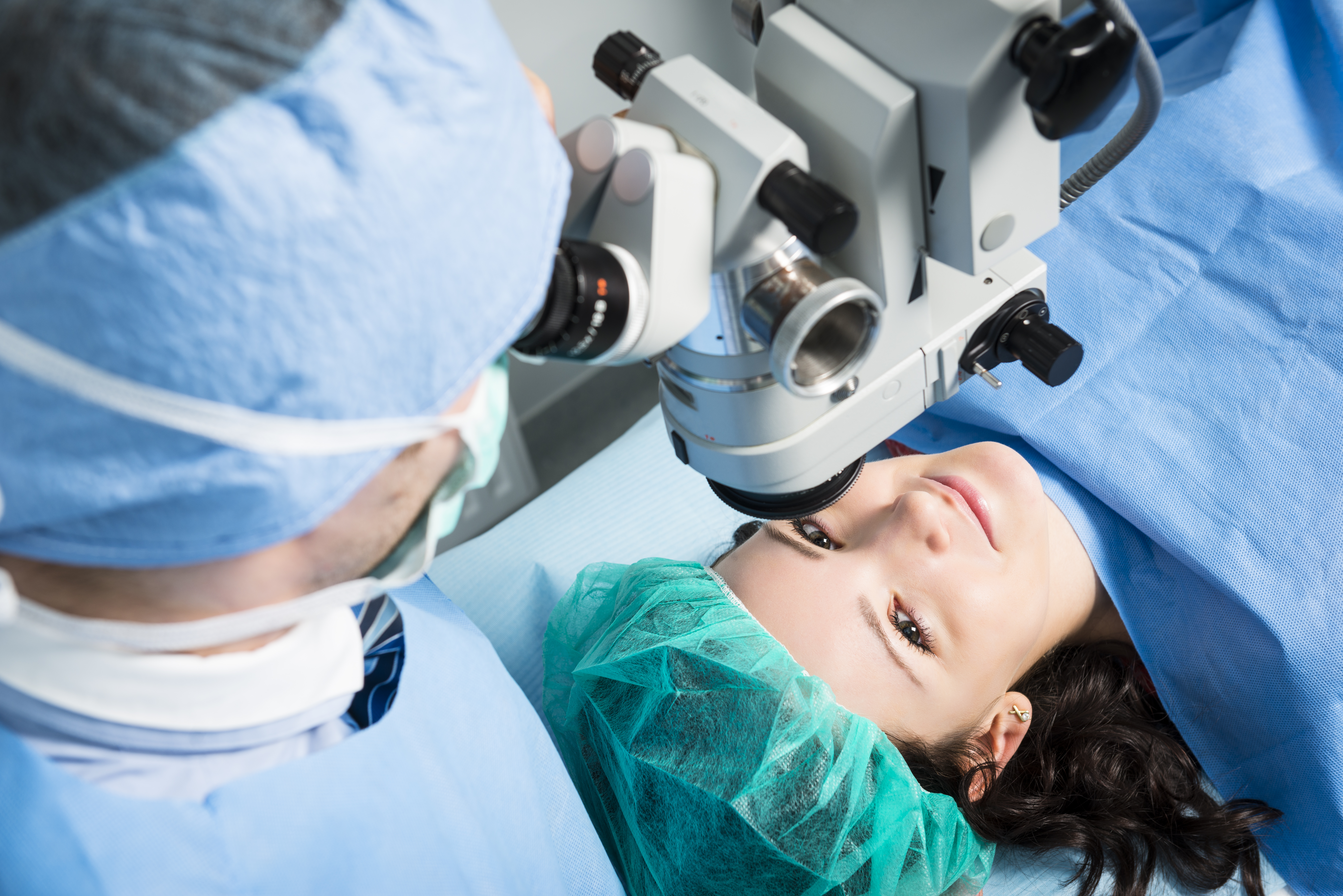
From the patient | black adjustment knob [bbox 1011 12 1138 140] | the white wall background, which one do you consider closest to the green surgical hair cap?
the patient

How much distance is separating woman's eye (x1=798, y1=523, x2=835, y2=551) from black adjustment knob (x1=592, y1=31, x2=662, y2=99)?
641 millimetres

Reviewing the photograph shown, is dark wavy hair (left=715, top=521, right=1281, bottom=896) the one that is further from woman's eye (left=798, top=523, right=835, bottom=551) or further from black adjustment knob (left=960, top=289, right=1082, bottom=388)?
black adjustment knob (left=960, top=289, right=1082, bottom=388)

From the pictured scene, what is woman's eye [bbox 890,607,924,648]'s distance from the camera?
1034 mm

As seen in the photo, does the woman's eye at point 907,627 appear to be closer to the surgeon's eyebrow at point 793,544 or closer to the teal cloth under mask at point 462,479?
the surgeon's eyebrow at point 793,544

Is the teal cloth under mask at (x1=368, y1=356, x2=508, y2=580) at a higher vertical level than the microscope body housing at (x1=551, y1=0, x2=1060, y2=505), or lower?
lower

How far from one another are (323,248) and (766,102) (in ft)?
1.08

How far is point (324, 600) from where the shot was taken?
0.57m

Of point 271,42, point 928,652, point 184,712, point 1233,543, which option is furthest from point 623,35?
point 1233,543

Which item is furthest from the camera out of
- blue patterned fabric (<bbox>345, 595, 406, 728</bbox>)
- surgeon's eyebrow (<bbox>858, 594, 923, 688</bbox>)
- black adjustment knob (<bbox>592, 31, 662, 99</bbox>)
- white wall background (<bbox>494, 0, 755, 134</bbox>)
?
white wall background (<bbox>494, 0, 755, 134</bbox>)

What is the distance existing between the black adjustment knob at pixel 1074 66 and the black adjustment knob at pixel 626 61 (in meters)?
0.24

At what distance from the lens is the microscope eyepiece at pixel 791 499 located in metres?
0.70

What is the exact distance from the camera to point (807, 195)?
0.50 metres

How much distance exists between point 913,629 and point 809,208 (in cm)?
68

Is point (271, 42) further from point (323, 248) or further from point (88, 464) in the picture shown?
point (88, 464)
